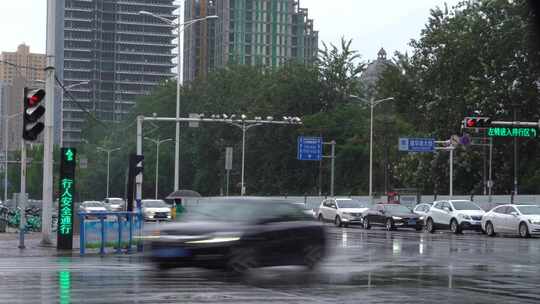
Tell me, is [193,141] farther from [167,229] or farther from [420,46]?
[167,229]

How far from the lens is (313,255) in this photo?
2014cm

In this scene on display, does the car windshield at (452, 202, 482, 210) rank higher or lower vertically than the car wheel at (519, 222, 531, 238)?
higher

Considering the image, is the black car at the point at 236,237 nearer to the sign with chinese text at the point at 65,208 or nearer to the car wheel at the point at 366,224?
the sign with chinese text at the point at 65,208

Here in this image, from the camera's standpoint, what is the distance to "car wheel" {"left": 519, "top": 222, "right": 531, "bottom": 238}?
133ft

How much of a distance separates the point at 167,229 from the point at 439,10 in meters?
63.6

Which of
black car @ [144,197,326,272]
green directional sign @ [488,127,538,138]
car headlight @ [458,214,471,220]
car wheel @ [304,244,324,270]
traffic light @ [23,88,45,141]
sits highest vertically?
green directional sign @ [488,127,538,138]

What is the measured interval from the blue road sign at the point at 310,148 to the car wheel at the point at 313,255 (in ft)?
201

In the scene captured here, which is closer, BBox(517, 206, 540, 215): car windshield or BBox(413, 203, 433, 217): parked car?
BBox(517, 206, 540, 215): car windshield

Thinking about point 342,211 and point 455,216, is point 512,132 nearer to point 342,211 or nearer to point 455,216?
point 455,216

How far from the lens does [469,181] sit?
7656cm

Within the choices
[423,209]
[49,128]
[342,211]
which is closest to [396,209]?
[423,209]

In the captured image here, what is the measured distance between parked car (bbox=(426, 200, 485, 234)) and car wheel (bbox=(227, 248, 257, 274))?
2840 centimetres

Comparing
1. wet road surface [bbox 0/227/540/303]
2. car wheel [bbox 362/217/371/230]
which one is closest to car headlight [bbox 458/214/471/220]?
car wheel [bbox 362/217/371/230]

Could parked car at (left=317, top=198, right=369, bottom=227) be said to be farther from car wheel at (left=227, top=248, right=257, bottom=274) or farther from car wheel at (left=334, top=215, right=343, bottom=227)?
car wheel at (left=227, top=248, right=257, bottom=274)
